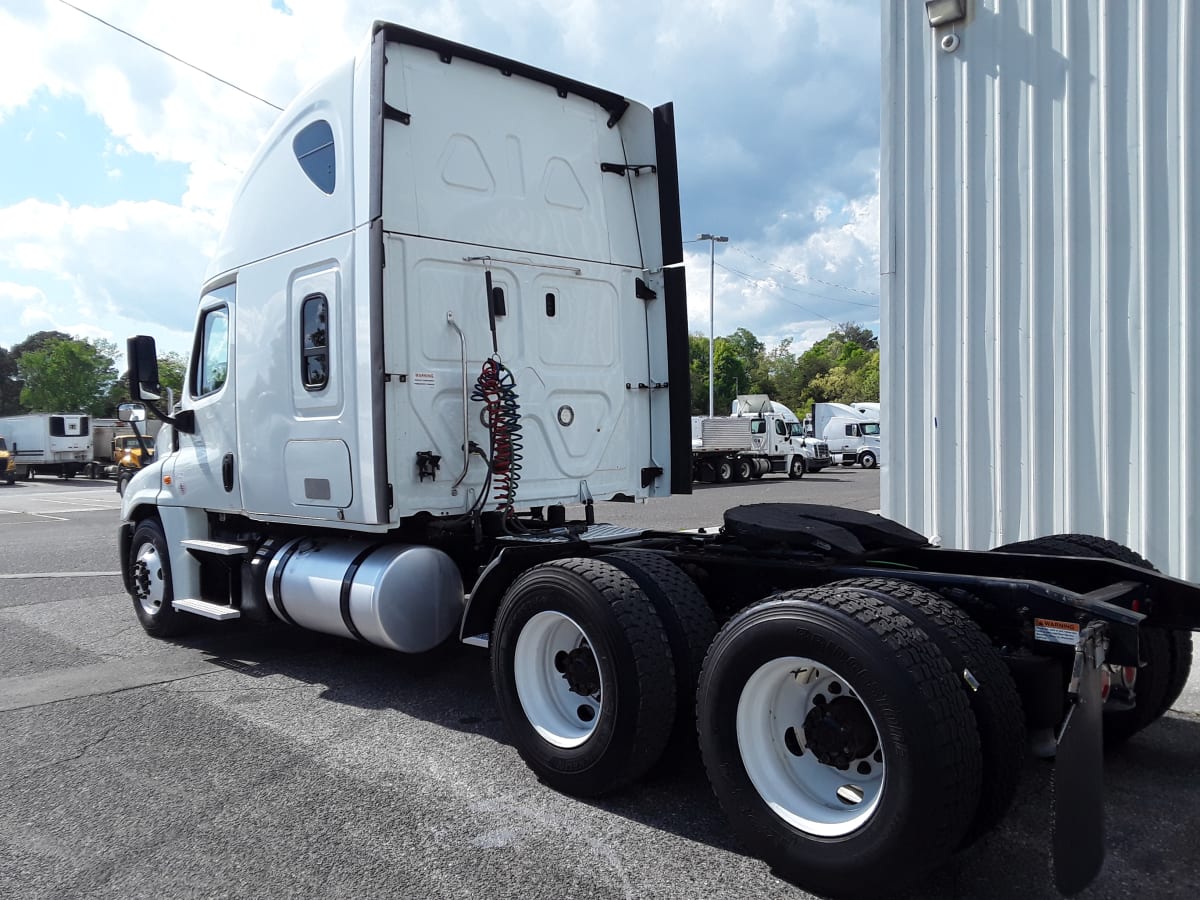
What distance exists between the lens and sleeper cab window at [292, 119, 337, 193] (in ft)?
18.3

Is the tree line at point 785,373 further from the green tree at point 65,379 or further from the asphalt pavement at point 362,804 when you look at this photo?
the asphalt pavement at point 362,804

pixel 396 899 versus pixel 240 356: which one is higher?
pixel 240 356

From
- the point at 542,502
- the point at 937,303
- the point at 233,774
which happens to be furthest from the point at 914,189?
the point at 233,774

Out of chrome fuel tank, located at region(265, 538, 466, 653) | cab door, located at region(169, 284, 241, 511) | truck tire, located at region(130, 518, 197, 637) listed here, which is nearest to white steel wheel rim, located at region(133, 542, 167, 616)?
truck tire, located at region(130, 518, 197, 637)

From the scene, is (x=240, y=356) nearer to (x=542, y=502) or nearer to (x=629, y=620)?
(x=542, y=502)

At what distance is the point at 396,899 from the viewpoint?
3156 millimetres

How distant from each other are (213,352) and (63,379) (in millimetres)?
80529

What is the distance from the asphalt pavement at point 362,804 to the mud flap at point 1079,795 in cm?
48

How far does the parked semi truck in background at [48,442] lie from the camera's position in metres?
39.8

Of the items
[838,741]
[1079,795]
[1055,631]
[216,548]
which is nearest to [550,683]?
[838,741]

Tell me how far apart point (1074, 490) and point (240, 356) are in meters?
5.81

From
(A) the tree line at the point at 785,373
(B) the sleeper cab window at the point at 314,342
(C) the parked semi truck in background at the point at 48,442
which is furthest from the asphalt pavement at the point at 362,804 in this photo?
(A) the tree line at the point at 785,373

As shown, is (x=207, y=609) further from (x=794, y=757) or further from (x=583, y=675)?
(x=794, y=757)

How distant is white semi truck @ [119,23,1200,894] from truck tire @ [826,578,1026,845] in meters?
0.01
